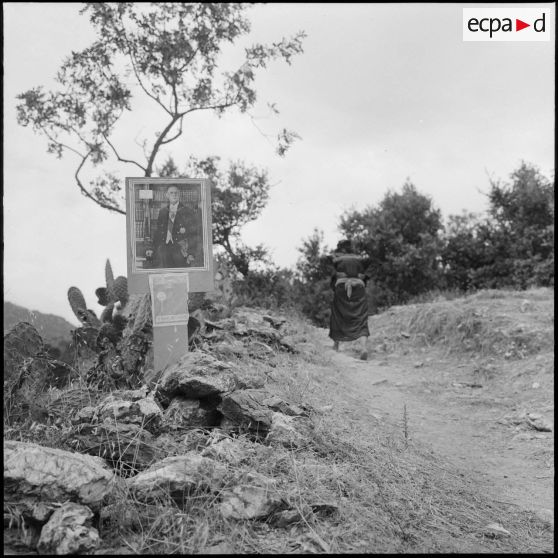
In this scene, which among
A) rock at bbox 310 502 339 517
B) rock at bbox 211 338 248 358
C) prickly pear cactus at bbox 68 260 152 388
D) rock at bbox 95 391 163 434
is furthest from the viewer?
rock at bbox 211 338 248 358

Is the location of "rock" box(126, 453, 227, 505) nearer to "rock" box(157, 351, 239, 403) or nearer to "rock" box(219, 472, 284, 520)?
"rock" box(219, 472, 284, 520)

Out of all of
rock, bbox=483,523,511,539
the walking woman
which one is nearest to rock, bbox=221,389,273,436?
rock, bbox=483,523,511,539

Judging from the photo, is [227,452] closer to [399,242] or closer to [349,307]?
[349,307]

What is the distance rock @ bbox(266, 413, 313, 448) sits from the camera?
3787 millimetres

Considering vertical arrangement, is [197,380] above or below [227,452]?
above

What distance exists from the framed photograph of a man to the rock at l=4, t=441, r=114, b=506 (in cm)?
260

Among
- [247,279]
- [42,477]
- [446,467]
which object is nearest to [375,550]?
[42,477]

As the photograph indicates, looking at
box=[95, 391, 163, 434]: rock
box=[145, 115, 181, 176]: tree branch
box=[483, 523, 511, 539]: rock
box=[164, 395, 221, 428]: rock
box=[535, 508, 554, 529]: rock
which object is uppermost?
box=[145, 115, 181, 176]: tree branch

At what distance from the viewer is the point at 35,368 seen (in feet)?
15.1

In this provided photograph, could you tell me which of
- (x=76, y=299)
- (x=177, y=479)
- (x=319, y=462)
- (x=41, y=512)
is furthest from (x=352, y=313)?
(x=41, y=512)

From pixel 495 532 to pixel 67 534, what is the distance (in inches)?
94.0

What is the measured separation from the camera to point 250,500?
284cm

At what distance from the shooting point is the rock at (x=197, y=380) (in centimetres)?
397

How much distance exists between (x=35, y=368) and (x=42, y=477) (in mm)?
2179
